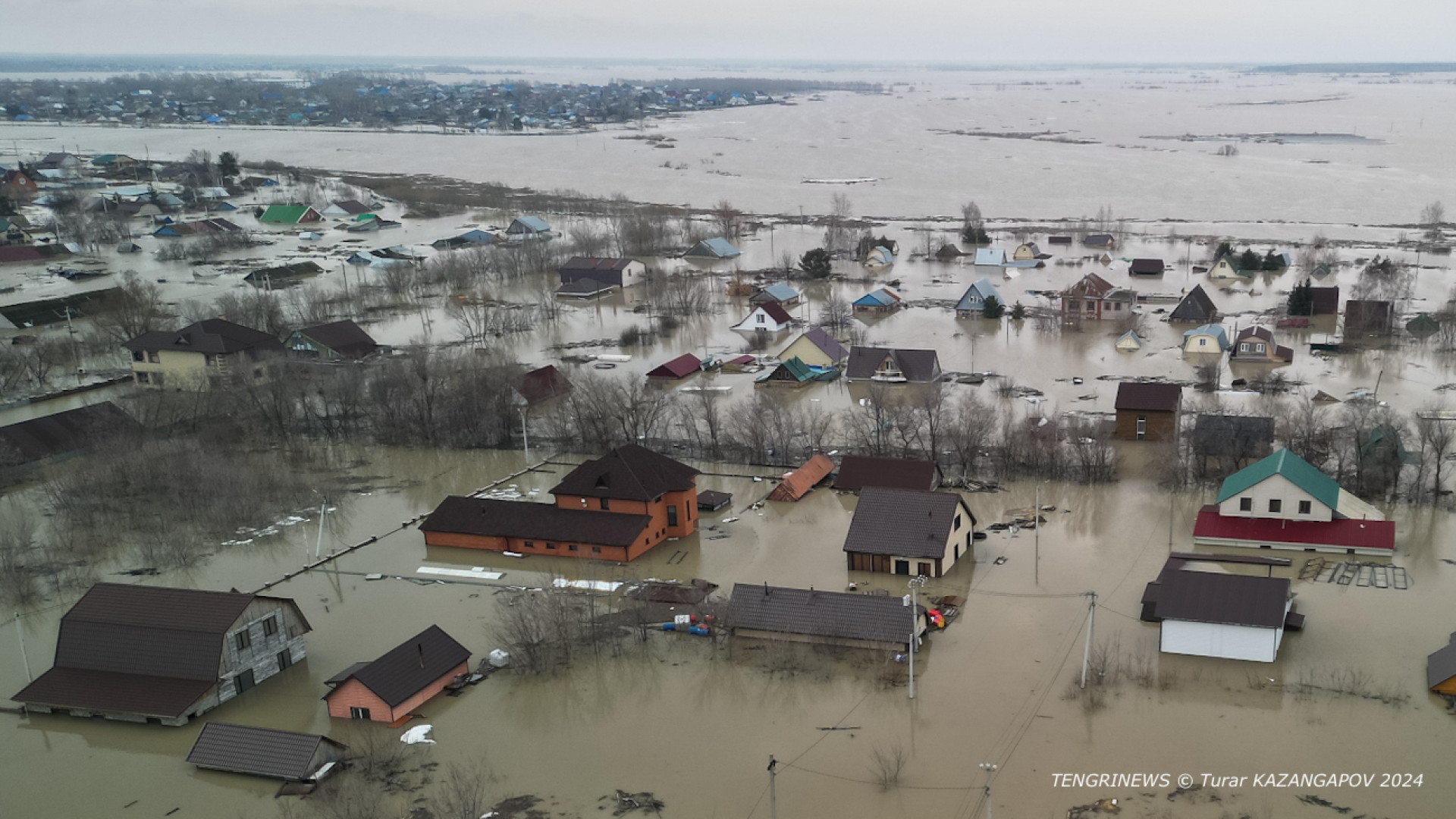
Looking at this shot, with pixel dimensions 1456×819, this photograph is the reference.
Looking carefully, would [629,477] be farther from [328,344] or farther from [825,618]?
[328,344]

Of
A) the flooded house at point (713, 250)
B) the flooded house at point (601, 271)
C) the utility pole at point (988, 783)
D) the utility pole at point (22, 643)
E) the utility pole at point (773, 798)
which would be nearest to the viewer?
the utility pole at point (988, 783)

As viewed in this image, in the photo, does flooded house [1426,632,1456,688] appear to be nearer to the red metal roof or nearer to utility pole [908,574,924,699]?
the red metal roof

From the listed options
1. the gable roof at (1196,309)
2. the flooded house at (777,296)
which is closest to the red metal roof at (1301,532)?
the gable roof at (1196,309)

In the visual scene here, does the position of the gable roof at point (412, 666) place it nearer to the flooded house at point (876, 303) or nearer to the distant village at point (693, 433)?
the distant village at point (693, 433)

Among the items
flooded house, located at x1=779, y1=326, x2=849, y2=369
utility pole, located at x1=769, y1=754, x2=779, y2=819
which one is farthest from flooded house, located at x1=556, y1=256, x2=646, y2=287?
utility pole, located at x1=769, y1=754, x2=779, y2=819

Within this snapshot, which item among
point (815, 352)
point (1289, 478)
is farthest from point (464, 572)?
point (815, 352)

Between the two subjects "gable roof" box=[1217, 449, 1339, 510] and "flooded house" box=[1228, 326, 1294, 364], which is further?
"flooded house" box=[1228, 326, 1294, 364]

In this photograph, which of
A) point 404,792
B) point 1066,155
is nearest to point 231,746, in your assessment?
point 404,792

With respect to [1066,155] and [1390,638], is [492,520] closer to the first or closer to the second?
[1390,638]
